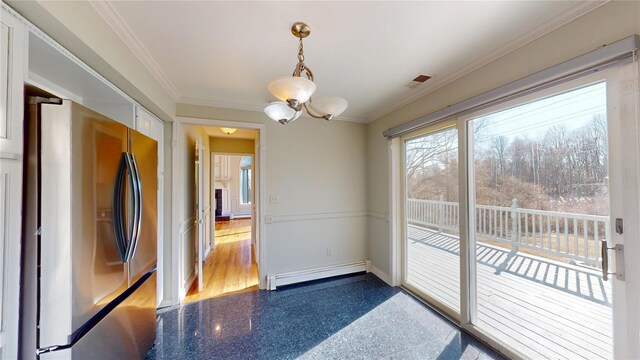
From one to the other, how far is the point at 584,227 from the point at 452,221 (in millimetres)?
1087

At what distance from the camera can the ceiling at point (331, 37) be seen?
136cm

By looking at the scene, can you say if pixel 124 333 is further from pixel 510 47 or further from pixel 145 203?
pixel 510 47

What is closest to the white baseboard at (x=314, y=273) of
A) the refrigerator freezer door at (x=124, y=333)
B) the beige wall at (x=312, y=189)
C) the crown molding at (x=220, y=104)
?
the beige wall at (x=312, y=189)

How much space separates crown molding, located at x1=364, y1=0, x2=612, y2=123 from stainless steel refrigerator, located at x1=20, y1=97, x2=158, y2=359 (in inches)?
105

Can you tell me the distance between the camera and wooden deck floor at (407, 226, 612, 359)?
1499 millimetres

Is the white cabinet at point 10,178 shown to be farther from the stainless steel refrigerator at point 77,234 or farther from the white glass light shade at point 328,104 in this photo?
the white glass light shade at point 328,104

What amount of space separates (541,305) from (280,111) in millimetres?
2542

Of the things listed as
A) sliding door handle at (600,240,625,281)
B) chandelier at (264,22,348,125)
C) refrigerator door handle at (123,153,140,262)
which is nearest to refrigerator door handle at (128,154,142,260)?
refrigerator door handle at (123,153,140,262)

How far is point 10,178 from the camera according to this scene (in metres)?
0.88

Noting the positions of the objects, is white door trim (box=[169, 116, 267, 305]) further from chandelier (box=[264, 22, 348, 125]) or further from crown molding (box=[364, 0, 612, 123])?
crown molding (box=[364, 0, 612, 123])

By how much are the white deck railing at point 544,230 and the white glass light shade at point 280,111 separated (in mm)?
1900

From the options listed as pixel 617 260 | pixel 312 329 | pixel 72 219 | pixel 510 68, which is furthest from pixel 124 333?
pixel 510 68

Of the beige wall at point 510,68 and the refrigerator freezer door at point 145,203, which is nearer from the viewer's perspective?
the beige wall at point 510,68

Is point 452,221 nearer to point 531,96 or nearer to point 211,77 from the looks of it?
point 531,96
